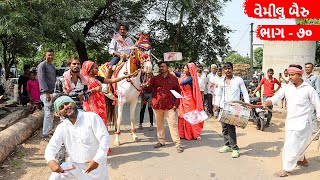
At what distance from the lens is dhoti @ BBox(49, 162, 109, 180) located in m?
3.45

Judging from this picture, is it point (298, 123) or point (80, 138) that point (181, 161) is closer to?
point (298, 123)

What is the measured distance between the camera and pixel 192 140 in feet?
25.8

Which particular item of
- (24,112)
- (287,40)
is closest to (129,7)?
(287,40)

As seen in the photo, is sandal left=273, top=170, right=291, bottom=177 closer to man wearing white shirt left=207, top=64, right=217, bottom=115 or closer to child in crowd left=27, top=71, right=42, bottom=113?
man wearing white shirt left=207, top=64, right=217, bottom=115

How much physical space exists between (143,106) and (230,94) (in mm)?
3008

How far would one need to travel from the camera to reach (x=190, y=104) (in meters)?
7.80

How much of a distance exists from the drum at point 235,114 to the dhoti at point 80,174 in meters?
3.16

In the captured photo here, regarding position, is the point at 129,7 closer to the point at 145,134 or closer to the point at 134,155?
the point at 145,134

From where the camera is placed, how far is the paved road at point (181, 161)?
5500 millimetres

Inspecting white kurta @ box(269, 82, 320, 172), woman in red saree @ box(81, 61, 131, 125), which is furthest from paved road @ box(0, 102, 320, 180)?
woman in red saree @ box(81, 61, 131, 125)

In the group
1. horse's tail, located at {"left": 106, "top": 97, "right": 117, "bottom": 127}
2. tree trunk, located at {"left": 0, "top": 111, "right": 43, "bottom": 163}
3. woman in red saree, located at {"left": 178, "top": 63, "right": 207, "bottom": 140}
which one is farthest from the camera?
horse's tail, located at {"left": 106, "top": 97, "right": 117, "bottom": 127}

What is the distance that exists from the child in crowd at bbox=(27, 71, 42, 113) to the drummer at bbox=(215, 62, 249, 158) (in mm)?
5703

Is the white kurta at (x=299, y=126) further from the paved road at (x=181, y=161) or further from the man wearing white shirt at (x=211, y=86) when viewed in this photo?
the man wearing white shirt at (x=211, y=86)

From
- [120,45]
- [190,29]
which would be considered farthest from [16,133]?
[190,29]
